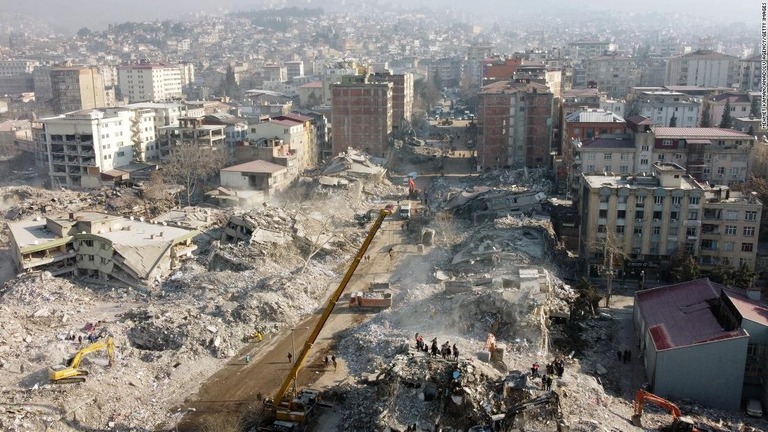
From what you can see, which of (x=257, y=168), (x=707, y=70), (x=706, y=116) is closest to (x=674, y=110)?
(x=706, y=116)

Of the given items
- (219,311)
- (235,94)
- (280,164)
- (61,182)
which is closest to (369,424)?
(219,311)

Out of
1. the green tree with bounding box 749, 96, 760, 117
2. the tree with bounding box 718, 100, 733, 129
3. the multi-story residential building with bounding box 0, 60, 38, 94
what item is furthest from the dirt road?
the multi-story residential building with bounding box 0, 60, 38, 94

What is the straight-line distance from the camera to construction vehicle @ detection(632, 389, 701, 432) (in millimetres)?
20609

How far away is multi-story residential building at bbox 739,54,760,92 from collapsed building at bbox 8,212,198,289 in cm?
7974

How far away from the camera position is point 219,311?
28734 mm

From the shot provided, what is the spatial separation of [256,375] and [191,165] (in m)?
29.8

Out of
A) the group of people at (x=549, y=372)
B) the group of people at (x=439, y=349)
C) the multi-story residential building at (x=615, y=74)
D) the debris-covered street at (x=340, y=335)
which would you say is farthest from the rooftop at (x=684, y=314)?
the multi-story residential building at (x=615, y=74)

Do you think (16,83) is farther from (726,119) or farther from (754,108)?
(754,108)

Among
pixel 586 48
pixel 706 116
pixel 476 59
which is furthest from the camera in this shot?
pixel 586 48

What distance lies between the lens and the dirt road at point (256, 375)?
893 inches

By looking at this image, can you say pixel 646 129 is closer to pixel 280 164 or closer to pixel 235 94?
pixel 280 164

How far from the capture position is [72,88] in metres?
90.2

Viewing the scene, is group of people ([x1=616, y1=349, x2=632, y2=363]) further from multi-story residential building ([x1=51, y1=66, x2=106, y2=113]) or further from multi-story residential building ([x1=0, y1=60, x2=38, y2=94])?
multi-story residential building ([x1=0, y1=60, x2=38, y2=94])

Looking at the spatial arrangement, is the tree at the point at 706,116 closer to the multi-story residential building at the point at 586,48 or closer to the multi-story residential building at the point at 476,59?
the multi-story residential building at the point at 476,59
